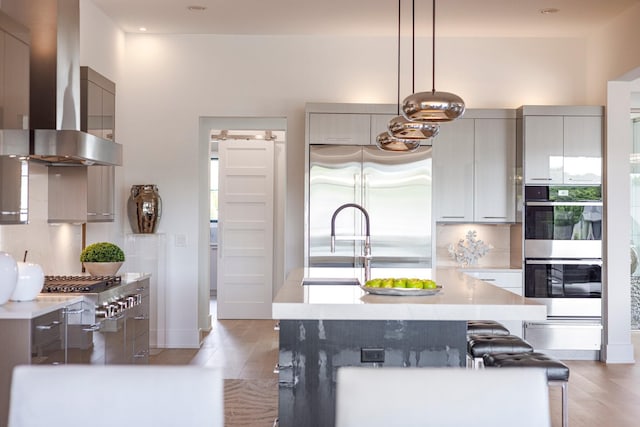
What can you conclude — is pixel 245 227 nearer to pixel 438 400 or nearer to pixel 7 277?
pixel 7 277

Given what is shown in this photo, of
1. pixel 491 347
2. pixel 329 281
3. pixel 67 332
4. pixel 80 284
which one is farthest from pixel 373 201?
pixel 67 332

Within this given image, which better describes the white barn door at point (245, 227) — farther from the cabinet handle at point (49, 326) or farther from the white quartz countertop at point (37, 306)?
the cabinet handle at point (49, 326)

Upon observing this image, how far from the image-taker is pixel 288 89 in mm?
7305

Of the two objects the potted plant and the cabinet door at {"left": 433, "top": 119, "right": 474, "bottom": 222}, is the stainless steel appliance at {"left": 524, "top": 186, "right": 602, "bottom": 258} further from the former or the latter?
the potted plant

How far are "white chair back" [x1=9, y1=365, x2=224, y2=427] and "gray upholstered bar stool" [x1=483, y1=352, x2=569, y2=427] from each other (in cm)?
254

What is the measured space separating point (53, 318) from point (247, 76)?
3.99 metres

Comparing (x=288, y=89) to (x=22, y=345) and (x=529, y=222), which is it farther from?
(x=22, y=345)

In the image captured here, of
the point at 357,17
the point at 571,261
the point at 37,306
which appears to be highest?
the point at 357,17

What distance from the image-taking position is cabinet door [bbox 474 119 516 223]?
6941 millimetres

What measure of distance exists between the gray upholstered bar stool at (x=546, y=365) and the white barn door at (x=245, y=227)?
544 cm

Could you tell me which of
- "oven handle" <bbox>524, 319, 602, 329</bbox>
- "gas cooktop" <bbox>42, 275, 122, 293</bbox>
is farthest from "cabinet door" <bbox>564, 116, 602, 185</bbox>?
"gas cooktop" <bbox>42, 275, 122, 293</bbox>

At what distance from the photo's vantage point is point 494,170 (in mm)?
6957

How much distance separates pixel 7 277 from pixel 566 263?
4873 millimetres

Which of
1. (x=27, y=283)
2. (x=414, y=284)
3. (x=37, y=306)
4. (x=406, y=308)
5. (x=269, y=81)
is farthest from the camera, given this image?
(x=269, y=81)
